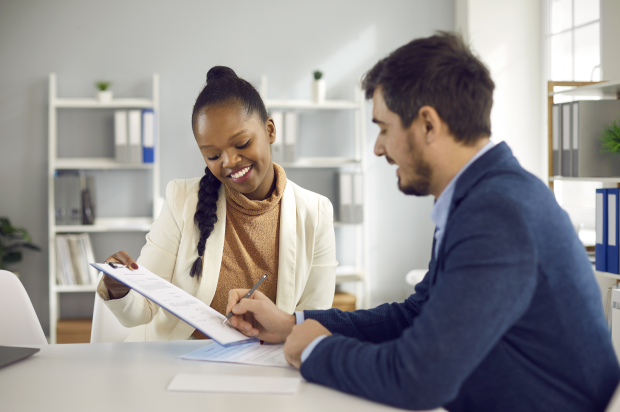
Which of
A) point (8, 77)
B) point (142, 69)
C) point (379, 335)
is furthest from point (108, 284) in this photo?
point (8, 77)

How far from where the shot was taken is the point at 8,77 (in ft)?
11.0

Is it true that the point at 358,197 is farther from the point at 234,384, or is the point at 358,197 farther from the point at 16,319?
the point at 234,384

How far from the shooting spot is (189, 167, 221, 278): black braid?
1451mm

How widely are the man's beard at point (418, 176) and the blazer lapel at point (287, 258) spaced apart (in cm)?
63

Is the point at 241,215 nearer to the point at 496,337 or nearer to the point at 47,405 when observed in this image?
the point at 47,405

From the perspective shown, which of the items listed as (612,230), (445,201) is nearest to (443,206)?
(445,201)

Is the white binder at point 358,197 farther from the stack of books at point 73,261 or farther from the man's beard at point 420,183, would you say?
the man's beard at point 420,183

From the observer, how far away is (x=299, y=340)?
3.05ft

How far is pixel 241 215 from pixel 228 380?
729 millimetres

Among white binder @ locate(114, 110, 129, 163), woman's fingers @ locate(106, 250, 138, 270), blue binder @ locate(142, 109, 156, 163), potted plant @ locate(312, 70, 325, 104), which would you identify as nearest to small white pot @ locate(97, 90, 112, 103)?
white binder @ locate(114, 110, 129, 163)

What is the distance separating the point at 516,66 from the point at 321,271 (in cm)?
271

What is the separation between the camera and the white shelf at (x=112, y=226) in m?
3.22

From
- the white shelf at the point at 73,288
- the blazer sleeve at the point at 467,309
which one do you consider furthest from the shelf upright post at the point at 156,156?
the blazer sleeve at the point at 467,309

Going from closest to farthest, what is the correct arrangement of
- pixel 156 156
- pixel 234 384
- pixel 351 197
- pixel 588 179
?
pixel 234 384
pixel 588 179
pixel 156 156
pixel 351 197
